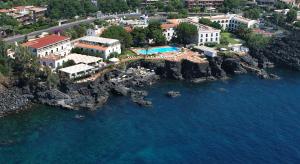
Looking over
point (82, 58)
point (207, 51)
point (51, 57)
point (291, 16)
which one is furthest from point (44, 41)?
point (291, 16)

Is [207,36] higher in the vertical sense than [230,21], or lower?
lower

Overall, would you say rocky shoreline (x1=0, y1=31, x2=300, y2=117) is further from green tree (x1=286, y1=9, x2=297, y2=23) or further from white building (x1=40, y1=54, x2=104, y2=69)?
green tree (x1=286, y1=9, x2=297, y2=23)

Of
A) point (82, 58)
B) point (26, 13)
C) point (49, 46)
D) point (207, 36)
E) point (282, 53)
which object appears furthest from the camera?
point (26, 13)

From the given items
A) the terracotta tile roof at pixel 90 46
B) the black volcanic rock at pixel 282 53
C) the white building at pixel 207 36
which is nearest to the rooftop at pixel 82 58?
the terracotta tile roof at pixel 90 46

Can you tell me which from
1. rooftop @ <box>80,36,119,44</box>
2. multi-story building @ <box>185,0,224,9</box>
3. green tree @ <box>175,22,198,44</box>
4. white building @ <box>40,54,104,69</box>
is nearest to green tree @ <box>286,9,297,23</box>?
multi-story building @ <box>185,0,224,9</box>

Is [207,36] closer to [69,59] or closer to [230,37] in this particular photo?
[230,37]
